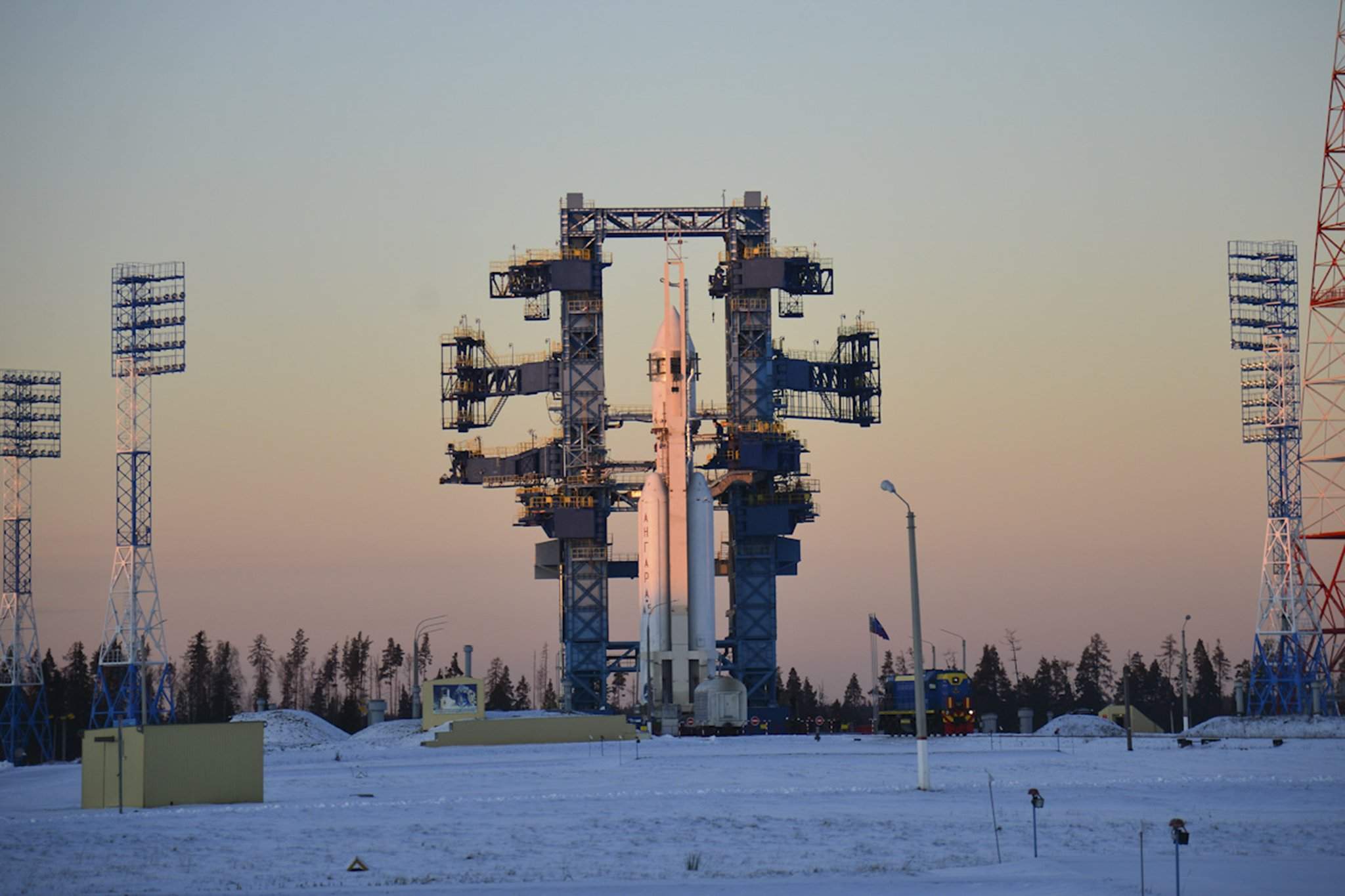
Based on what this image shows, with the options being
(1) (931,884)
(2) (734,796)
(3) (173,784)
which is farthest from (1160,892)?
(3) (173,784)

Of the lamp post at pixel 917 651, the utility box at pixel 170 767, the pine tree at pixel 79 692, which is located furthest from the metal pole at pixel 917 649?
the pine tree at pixel 79 692

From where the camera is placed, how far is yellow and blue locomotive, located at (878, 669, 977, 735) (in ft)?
287

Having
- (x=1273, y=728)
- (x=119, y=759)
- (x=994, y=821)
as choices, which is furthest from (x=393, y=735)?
(x=994, y=821)

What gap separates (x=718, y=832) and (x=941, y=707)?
4946 centimetres

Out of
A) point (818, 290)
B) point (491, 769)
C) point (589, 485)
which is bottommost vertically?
point (491, 769)

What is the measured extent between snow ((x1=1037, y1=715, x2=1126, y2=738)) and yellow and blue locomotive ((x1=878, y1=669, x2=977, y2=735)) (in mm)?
4689

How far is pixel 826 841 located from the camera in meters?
38.7

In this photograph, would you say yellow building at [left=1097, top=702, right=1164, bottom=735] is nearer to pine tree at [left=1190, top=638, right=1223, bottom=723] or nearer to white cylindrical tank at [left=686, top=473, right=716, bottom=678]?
white cylindrical tank at [left=686, top=473, right=716, bottom=678]

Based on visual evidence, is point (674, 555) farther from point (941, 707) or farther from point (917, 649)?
point (917, 649)

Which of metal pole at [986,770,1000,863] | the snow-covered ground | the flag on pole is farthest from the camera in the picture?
the flag on pole

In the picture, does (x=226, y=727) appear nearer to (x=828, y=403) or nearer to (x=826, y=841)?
(x=826, y=841)

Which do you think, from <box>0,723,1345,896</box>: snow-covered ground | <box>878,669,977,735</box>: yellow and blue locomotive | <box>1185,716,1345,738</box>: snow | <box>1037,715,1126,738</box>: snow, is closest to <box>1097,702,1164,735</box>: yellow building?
<box>1185,716,1345,738</box>: snow

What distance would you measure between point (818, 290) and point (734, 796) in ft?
239

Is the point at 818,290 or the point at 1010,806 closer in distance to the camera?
the point at 1010,806
